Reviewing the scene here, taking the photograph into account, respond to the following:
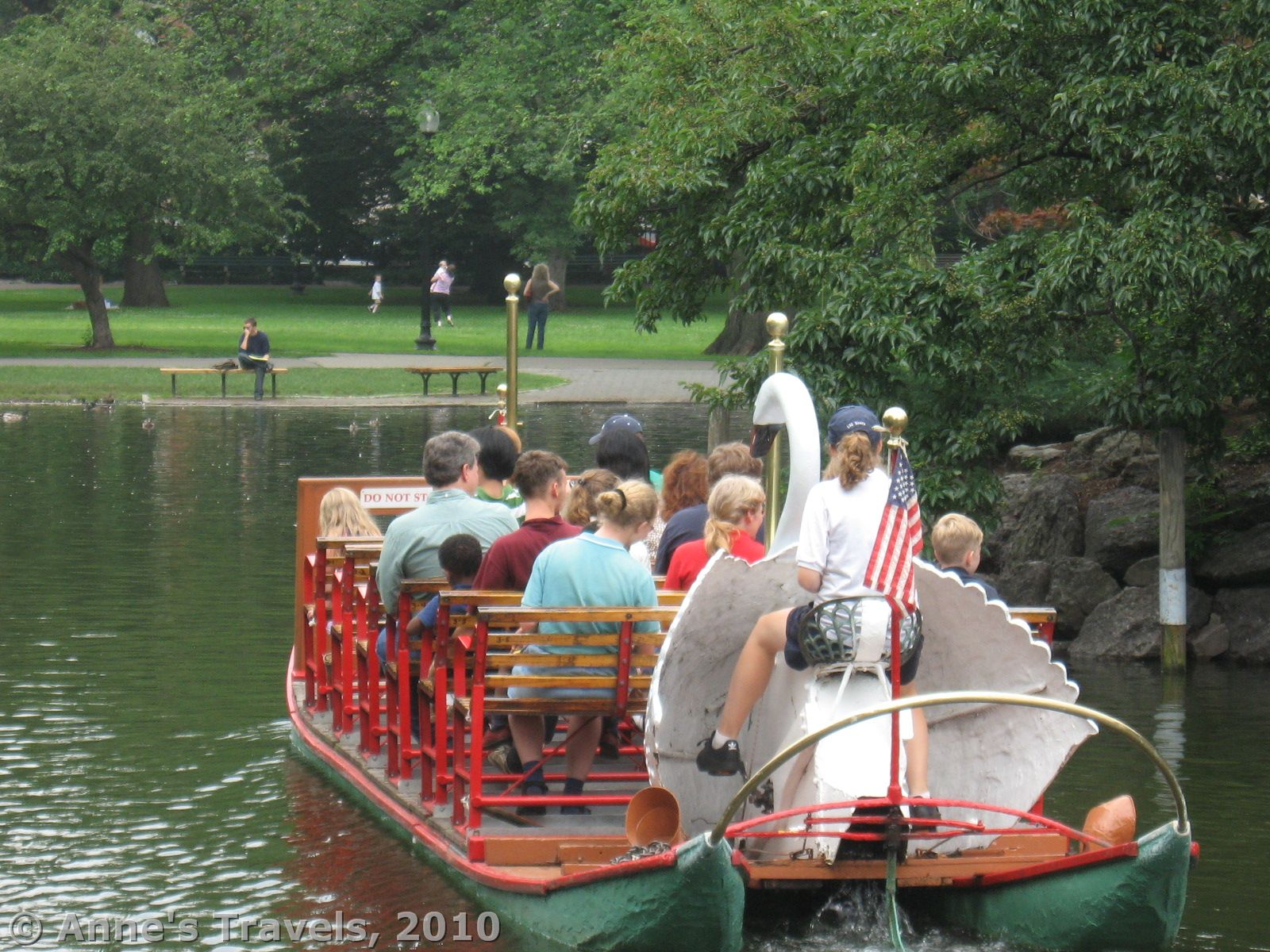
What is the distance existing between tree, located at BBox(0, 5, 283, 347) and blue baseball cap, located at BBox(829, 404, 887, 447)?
34.5 metres

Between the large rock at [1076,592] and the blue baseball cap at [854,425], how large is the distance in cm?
830

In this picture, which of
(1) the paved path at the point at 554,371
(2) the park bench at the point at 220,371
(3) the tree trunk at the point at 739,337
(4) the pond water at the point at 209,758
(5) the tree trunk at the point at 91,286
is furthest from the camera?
(3) the tree trunk at the point at 739,337

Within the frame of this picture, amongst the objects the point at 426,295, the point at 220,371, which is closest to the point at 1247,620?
the point at 220,371

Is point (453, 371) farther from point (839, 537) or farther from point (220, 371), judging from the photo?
point (839, 537)

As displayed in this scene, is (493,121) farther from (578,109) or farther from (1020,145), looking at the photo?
(1020,145)

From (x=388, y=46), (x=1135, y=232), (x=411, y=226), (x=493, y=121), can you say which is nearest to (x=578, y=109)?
(x=493, y=121)

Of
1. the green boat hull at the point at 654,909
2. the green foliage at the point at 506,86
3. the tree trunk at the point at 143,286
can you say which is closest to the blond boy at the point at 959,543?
the green boat hull at the point at 654,909

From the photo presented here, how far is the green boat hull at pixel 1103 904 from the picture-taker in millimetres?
6984

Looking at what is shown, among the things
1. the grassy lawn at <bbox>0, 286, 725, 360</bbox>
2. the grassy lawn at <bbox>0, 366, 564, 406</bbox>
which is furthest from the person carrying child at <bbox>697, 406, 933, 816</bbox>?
the grassy lawn at <bbox>0, 286, 725, 360</bbox>

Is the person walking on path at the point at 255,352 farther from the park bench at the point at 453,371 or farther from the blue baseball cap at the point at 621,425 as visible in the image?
the blue baseball cap at the point at 621,425

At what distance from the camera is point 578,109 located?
4594cm

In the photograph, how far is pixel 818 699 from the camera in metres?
7.08

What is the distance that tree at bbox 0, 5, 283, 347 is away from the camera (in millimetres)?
39688

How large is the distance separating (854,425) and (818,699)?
100cm
